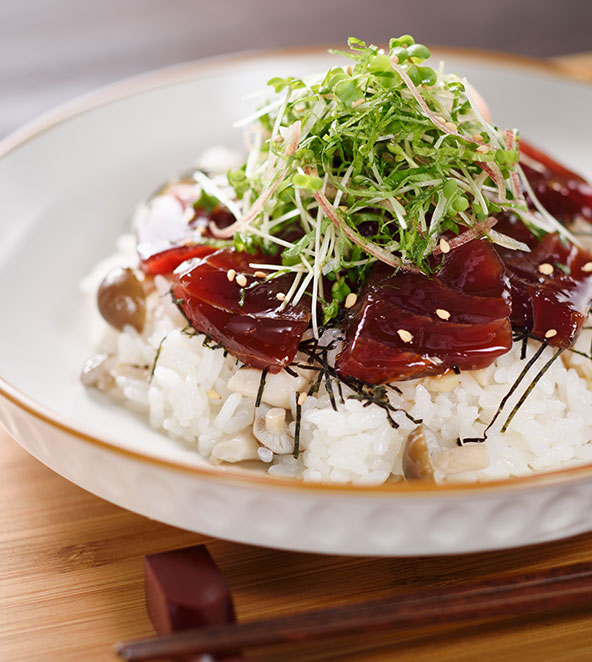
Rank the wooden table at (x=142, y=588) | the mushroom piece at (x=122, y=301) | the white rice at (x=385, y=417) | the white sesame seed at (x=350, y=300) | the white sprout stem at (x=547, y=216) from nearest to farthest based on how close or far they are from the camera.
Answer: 1. the wooden table at (x=142, y=588)
2. the white rice at (x=385, y=417)
3. the white sesame seed at (x=350, y=300)
4. the white sprout stem at (x=547, y=216)
5. the mushroom piece at (x=122, y=301)

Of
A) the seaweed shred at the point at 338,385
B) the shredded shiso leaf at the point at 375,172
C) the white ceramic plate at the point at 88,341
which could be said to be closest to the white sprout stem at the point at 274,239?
the shredded shiso leaf at the point at 375,172

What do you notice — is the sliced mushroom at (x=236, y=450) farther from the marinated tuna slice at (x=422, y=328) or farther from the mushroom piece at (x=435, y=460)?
the mushroom piece at (x=435, y=460)

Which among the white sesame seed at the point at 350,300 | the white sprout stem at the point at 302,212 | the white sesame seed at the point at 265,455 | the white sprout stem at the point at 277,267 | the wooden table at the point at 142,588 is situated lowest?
the wooden table at the point at 142,588

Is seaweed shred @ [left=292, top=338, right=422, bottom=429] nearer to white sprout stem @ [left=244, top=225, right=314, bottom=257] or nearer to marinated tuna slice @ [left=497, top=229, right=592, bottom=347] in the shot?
white sprout stem @ [left=244, top=225, right=314, bottom=257]

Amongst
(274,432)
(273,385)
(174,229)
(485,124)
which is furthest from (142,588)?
(485,124)

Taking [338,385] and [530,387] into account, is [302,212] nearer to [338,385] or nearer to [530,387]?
[338,385]

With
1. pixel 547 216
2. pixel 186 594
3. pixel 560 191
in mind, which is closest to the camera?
pixel 186 594

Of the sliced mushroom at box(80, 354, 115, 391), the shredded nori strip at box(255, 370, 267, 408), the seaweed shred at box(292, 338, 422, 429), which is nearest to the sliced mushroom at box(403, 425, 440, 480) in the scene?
the seaweed shred at box(292, 338, 422, 429)
